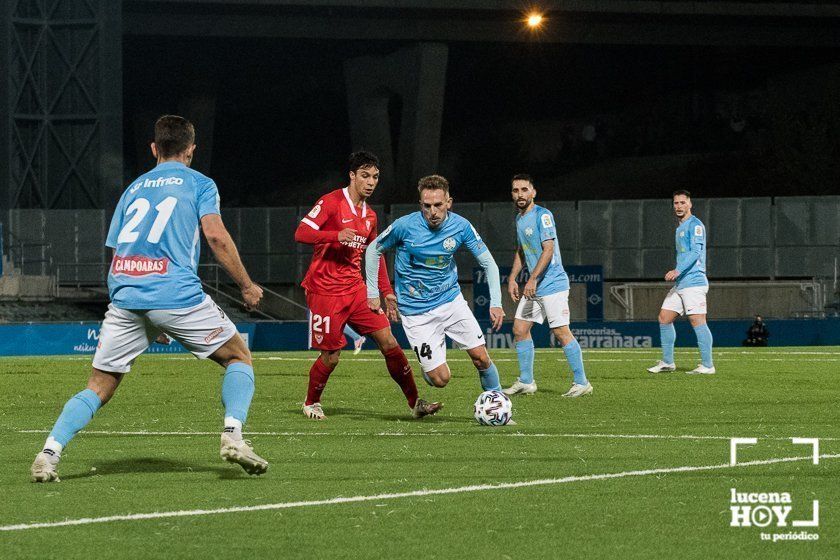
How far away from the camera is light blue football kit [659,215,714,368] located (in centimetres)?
1936

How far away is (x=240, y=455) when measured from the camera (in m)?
7.62

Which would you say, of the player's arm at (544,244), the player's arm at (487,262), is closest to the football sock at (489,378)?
the player's arm at (487,262)

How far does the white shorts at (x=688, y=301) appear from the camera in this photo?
1950 cm

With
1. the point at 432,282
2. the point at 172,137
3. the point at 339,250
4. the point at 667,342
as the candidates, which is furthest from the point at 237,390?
the point at 667,342

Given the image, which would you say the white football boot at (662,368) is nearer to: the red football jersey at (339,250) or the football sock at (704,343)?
the football sock at (704,343)

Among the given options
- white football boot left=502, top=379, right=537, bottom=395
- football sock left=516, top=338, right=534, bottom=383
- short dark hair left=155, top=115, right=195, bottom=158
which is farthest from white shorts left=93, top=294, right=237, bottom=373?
football sock left=516, top=338, right=534, bottom=383

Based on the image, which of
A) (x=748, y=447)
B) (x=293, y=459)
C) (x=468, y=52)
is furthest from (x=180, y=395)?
(x=468, y=52)

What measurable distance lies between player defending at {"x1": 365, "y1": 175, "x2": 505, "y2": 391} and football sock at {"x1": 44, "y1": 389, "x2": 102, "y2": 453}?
422 centimetres

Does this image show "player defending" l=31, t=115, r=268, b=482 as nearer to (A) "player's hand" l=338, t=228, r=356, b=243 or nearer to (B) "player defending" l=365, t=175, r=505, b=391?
(A) "player's hand" l=338, t=228, r=356, b=243

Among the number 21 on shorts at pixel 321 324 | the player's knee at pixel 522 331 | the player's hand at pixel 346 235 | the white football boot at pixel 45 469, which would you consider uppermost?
the player's hand at pixel 346 235

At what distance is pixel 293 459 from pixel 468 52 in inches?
2123

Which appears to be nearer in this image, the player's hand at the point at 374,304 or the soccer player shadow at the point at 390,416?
the soccer player shadow at the point at 390,416

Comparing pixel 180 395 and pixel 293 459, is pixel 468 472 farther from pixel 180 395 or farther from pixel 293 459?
pixel 180 395

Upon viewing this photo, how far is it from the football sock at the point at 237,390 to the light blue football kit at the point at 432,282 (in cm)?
398
